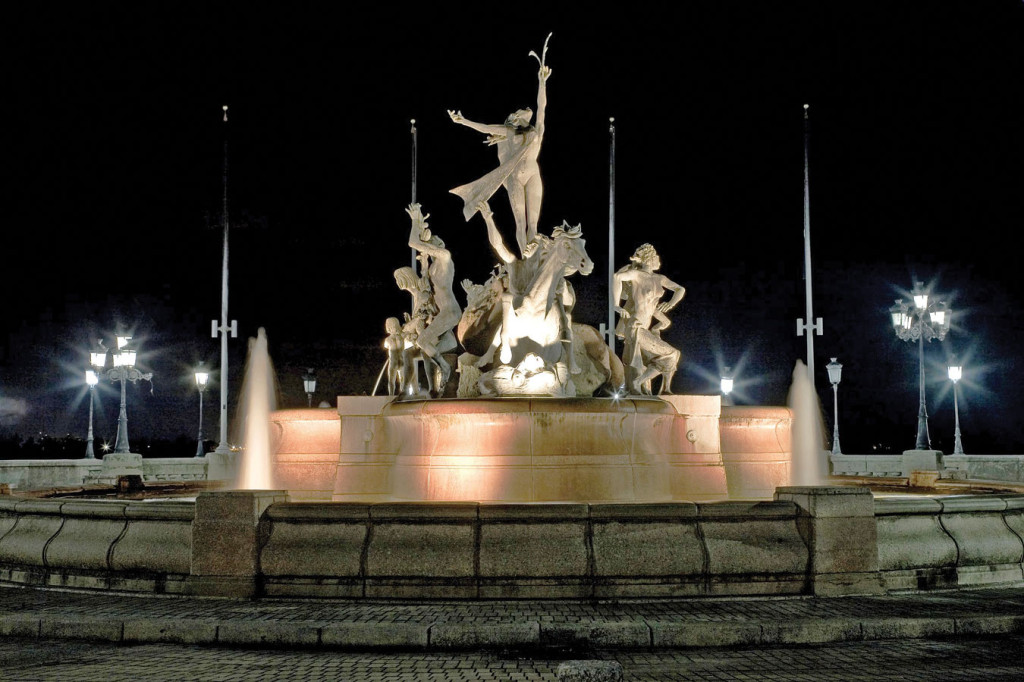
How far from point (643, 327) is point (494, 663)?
382 inches

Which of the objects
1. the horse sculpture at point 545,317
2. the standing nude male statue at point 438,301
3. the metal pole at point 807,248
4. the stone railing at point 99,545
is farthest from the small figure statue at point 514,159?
the metal pole at point 807,248

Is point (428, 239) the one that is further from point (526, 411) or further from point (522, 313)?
point (526, 411)

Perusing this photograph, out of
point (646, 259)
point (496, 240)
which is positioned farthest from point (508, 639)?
point (646, 259)

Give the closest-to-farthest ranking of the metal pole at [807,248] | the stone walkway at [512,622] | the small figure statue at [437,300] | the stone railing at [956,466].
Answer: the stone walkway at [512,622] → the small figure statue at [437,300] → the stone railing at [956,466] → the metal pole at [807,248]

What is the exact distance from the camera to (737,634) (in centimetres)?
780

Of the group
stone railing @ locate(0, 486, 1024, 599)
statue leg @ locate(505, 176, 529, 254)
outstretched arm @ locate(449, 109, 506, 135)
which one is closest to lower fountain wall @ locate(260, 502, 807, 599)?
stone railing @ locate(0, 486, 1024, 599)

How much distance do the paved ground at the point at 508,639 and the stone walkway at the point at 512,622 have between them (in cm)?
1

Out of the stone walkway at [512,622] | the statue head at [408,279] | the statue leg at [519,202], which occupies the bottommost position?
the stone walkway at [512,622]

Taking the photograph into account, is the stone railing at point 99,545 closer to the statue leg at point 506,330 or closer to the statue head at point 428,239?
the statue leg at point 506,330

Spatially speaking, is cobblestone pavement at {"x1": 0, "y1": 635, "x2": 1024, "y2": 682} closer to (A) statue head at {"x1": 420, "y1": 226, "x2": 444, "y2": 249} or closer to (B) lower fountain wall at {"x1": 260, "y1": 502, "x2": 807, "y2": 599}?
(B) lower fountain wall at {"x1": 260, "y1": 502, "x2": 807, "y2": 599}

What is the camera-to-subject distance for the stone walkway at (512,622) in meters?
7.70

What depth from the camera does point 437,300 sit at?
16438 millimetres

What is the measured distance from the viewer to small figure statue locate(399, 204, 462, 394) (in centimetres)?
1611

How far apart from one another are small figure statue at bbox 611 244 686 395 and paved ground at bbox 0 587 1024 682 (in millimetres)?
7421
